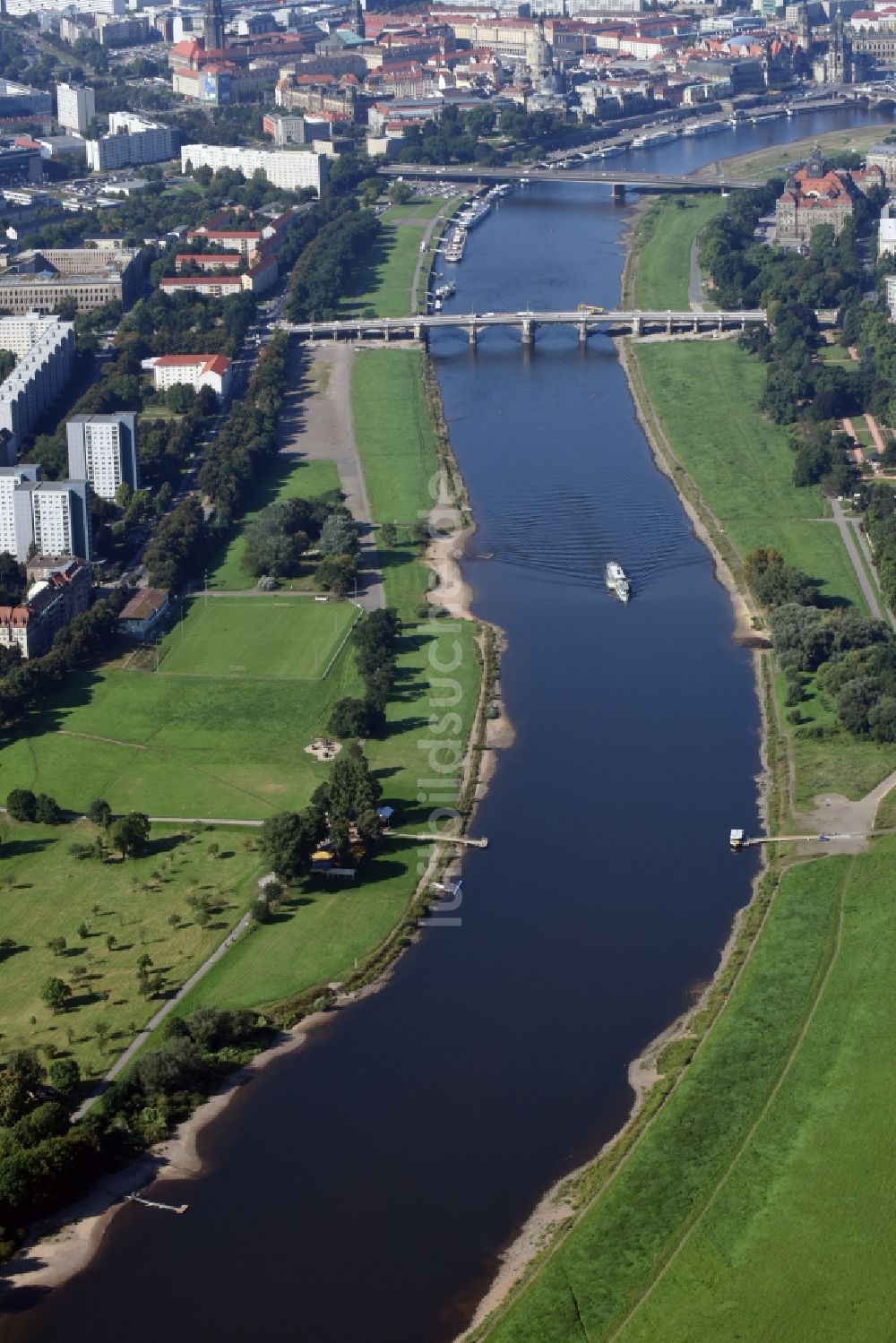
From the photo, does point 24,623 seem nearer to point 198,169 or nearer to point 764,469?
point 764,469

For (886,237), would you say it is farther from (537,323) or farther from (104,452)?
(104,452)

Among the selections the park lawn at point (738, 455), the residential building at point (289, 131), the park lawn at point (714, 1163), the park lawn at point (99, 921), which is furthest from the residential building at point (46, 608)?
the residential building at point (289, 131)

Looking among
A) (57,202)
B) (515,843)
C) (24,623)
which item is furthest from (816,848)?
(57,202)

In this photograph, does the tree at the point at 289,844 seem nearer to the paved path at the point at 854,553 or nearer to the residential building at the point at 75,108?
the paved path at the point at 854,553

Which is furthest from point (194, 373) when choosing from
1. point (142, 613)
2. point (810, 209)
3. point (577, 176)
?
point (577, 176)

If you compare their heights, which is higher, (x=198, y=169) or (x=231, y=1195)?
(x=198, y=169)
